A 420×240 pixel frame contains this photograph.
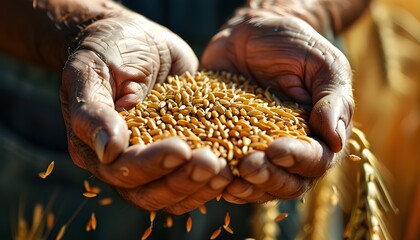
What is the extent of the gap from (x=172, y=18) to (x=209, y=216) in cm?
48

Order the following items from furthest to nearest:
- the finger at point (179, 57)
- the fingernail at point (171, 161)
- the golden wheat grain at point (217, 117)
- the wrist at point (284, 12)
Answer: the wrist at point (284, 12) < the finger at point (179, 57) < the golden wheat grain at point (217, 117) < the fingernail at point (171, 161)

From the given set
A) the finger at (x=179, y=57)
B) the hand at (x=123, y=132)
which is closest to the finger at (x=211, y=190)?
the hand at (x=123, y=132)

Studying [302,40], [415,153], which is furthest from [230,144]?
[415,153]

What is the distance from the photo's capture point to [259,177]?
3.49ft

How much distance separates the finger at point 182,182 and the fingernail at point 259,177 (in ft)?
0.17

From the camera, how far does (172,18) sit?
5.68ft

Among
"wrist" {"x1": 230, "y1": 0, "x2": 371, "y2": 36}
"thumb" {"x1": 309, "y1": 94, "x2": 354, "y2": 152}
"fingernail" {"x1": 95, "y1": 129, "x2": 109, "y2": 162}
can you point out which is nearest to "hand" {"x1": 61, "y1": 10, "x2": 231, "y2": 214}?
"fingernail" {"x1": 95, "y1": 129, "x2": 109, "y2": 162}

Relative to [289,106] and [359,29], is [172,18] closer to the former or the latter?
[289,106]

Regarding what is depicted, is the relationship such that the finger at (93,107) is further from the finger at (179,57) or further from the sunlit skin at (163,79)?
the finger at (179,57)

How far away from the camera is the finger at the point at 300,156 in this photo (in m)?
1.08

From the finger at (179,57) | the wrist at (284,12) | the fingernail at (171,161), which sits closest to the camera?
the fingernail at (171,161)

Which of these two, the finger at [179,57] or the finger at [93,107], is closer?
the finger at [93,107]

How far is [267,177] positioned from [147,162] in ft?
0.59

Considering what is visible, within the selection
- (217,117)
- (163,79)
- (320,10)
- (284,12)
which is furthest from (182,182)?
(320,10)
